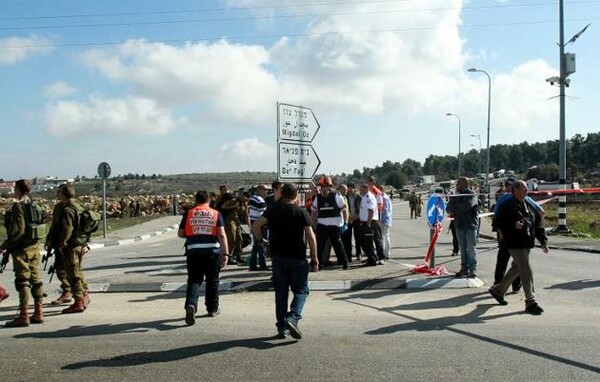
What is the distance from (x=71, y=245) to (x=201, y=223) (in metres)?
2.04

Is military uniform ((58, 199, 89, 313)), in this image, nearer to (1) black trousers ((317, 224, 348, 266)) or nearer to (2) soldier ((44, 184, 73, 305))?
(2) soldier ((44, 184, 73, 305))

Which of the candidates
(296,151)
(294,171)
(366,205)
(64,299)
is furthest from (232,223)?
(64,299)

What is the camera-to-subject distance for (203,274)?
764cm

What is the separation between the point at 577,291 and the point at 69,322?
7.58m

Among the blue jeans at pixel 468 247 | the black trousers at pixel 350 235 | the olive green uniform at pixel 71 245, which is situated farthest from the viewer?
the black trousers at pixel 350 235

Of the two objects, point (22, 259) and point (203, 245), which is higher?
point (203, 245)

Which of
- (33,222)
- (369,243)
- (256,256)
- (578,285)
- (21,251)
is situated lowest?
(578,285)

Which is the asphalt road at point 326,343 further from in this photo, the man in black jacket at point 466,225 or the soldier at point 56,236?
the man in black jacket at point 466,225

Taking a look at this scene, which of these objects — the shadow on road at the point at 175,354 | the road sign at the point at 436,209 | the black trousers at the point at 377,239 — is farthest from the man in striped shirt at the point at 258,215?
the shadow on road at the point at 175,354

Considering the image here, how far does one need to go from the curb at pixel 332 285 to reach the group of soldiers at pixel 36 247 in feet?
5.19

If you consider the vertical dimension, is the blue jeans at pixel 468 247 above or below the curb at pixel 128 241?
above

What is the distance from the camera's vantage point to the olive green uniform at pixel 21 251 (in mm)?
7418

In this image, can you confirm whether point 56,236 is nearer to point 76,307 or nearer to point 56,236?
point 56,236

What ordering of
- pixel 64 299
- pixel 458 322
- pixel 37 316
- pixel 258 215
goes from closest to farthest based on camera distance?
pixel 458 322, pixel 37 316, pixel 64 299, pixel 258 215
